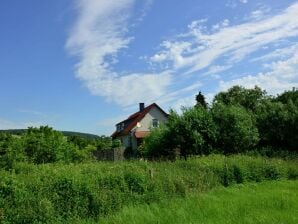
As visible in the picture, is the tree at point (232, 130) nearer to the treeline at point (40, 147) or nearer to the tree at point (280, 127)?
the tree at point (280, 127)

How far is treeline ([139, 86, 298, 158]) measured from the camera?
93.1ft

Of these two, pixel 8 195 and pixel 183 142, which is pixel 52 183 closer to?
pixel 8 195

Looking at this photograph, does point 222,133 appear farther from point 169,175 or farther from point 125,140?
point 125,140

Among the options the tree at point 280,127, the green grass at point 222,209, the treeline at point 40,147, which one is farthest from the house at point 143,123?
the green grass at point 222,209

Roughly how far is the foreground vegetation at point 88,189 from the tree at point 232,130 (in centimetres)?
947

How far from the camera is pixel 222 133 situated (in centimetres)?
2895

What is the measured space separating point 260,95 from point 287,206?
52.0m

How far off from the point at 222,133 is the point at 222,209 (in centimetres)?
1531

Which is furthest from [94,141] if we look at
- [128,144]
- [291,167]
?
[291,167]

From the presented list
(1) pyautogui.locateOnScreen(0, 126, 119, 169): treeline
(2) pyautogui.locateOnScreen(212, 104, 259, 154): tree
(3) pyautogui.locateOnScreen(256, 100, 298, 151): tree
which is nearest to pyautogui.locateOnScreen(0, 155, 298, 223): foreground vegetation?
(1) pyautogui.locateOnScreen(0, 126, 119, 169): treeline

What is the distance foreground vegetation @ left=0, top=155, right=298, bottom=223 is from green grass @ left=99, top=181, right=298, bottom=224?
0.55 meters

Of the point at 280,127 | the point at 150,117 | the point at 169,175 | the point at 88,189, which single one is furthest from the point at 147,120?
the point at 88,189

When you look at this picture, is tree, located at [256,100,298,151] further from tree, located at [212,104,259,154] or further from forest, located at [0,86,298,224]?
tree, located at [212,104,259,154]

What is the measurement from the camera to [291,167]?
23.4 metres
